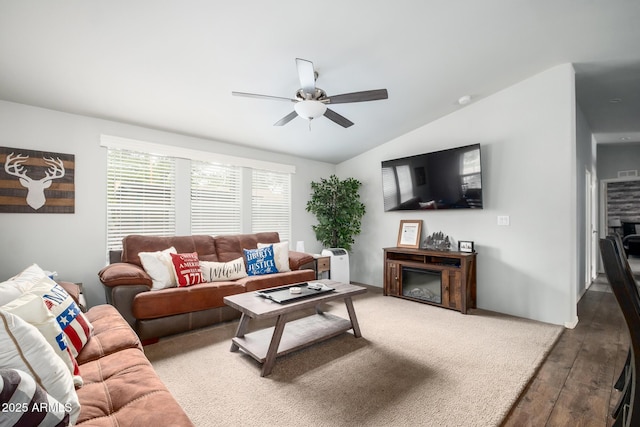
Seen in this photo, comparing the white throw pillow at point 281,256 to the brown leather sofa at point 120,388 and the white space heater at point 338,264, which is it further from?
the brown leather sofa at point 120,388

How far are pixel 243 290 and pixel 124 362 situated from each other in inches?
67.9

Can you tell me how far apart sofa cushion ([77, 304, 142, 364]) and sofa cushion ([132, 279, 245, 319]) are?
45 centimetres

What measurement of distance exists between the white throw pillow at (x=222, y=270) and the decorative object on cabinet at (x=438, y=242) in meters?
2.62

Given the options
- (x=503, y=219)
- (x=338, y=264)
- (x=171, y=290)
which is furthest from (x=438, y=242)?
(x=171, y=290)

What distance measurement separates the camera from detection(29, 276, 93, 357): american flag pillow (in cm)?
157

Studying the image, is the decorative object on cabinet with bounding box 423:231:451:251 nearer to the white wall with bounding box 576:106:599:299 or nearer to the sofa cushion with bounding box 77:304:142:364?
the white wall with bounding box 576:106:599:299

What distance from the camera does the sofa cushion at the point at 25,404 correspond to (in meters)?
0.79

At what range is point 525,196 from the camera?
11.3ft

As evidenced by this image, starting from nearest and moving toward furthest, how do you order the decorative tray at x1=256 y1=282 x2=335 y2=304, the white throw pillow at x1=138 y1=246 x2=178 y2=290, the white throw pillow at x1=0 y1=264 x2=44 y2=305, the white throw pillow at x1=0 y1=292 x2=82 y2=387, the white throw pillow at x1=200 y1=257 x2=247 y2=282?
1. the white throw pillow at x1=0 y1=292 x2=82 y2=387
2. the white throw pillow at x1=0 y1=264 x2=44 y2=305
3. the decorative tray at x1=256 y1=282 x2=335 y2=304
4. the white throw pillow at x1=138 y1=246 x2=178 y2=290
5. the white throw pillow at x1=200 y1=257 x2=247 y2=282

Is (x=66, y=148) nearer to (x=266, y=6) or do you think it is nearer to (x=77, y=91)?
(x=77, y=91)

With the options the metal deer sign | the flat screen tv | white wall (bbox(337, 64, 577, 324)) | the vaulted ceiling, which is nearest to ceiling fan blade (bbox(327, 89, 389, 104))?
the vaulted ceiling

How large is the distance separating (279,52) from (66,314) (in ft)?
7.97

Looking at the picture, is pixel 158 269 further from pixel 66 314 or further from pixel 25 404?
pixel 25 404

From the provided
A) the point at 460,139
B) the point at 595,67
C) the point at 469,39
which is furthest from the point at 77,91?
the point at 595,67
